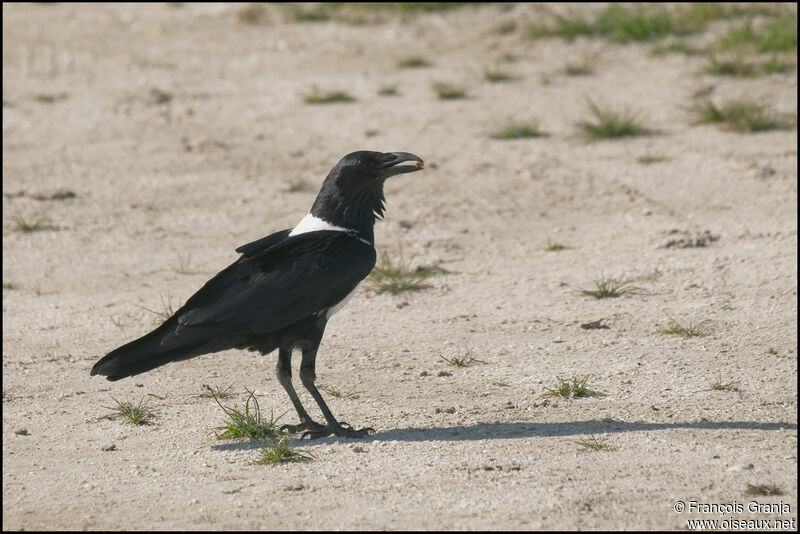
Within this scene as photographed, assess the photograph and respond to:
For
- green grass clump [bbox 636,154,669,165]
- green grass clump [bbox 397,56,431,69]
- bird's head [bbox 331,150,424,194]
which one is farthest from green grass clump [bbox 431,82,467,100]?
bird's head [bbox 331,150,424,194]

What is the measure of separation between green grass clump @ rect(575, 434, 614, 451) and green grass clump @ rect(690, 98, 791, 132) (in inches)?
241

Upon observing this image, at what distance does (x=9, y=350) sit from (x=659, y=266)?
434cm

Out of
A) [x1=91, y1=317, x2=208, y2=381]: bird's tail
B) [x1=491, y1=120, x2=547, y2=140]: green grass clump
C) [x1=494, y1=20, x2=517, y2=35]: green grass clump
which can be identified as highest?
[x1=494, y1=20, x2=517, y2=35]: green grass clump

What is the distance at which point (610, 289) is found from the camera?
7555 millimetres

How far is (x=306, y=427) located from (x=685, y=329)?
2.51m

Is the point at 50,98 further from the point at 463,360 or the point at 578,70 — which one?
the point at 463,360

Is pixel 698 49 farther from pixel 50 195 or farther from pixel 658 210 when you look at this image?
pixel 50 195

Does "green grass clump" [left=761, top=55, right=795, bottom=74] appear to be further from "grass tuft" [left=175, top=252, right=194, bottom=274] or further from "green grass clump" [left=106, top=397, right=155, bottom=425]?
"green grass clump" [left=106, top=397, right=155, bottom=425]

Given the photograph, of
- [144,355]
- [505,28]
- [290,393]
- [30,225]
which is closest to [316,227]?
[290,393]

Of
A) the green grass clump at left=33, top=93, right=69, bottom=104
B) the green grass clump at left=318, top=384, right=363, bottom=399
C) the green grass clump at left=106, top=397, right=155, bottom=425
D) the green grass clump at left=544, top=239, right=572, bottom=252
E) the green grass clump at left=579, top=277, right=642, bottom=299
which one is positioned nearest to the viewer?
the green grass clump at left=106, top=397, right=155, bottom=425

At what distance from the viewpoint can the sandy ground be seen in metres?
4.82

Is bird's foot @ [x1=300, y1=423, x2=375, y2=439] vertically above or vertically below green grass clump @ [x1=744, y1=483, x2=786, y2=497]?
below

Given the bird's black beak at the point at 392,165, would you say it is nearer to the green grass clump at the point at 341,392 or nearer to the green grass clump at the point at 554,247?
the green grass clump at the point at 341,392

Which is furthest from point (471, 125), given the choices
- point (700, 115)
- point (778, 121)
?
point (778, 121)
